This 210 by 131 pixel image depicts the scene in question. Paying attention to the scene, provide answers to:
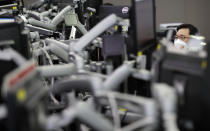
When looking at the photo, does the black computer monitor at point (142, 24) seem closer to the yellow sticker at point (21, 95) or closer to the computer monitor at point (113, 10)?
the computer monitor at point (113, 10)

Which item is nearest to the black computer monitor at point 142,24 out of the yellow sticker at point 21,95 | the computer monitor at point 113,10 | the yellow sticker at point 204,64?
the yellow sticker at point 204,64

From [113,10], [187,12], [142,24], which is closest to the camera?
[142,24]

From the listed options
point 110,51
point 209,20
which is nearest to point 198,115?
point 110,51

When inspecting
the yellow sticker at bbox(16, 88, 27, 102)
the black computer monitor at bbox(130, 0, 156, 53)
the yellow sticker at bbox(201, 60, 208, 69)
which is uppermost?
the black computer monitor at bbox(130, 0, 156, 53)

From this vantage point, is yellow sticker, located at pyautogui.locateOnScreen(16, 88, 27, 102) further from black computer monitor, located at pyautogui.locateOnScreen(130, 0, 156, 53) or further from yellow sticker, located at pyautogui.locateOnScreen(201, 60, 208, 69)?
black computer monitor, located at pyautogui.locateOnScreen(130, 0, 156, 53)

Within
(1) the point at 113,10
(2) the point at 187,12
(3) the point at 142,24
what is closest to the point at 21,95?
(3) the point at 142,24

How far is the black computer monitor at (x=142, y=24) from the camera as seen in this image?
1540 mm

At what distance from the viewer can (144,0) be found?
5.62ft

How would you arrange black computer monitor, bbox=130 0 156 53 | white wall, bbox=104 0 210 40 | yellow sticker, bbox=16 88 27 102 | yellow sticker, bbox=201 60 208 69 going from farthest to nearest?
white wall, bbox=104 0 210 40 → black computer monitor, bbox=130 0 156 53 → yellow sticker, bbox=201 60 208 69 → yellow sticker, bbox=16 88 27 102

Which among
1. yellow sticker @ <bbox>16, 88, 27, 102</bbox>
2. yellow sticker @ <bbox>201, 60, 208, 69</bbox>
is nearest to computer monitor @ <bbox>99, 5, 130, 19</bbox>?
yellow sticker @ <bbox>201, 60, 208, 69</bbox>

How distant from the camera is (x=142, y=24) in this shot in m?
1.64

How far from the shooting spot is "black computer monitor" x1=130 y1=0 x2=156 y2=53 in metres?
1.54

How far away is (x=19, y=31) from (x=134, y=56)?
2.39 ft

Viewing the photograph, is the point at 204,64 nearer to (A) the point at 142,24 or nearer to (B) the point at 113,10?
(A) the point at 142,24
